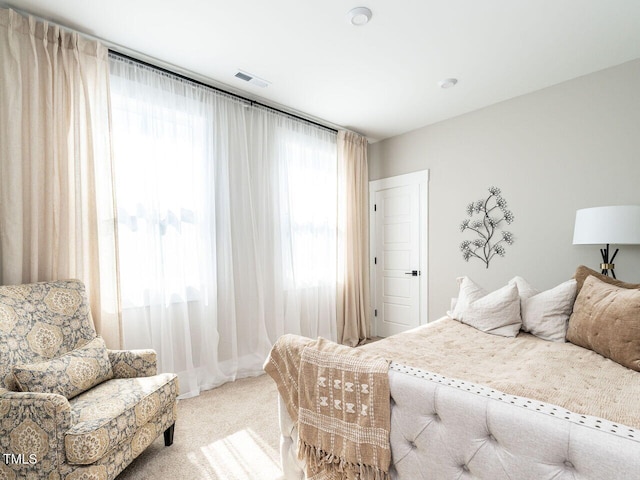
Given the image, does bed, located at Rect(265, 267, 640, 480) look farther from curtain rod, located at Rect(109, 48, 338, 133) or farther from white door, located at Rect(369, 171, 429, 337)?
curtain rod, located at Rect(109, 48, 338, 133)

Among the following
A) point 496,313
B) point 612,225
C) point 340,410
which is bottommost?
point 340,410

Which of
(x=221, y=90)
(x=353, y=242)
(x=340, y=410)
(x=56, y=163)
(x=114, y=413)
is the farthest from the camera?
(x=353, y=242)

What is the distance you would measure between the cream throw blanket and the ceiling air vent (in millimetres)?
2391

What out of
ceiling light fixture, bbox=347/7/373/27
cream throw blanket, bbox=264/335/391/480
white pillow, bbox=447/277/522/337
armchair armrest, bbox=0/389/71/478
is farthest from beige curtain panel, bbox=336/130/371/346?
armchair armrest, bbox=0/389/71/478

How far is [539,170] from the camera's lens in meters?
3.12

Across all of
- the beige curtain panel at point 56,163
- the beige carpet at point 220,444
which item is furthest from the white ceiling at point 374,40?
the beige carpet at point 220,444

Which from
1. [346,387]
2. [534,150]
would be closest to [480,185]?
[534,150]

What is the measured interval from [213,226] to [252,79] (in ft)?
4.52

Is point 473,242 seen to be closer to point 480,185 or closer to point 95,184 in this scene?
point 480,185

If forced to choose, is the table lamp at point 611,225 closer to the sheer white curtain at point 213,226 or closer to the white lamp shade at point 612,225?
the white lamp shade at point 612,225

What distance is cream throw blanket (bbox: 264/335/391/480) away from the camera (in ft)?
4.18

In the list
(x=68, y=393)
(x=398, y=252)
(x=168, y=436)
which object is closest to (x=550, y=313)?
(x=398, y=252)

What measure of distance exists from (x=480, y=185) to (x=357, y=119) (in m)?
1.59

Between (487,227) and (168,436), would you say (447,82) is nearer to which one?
(487,227)
